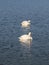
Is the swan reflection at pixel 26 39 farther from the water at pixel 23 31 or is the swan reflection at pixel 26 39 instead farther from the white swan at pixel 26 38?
the water at pixel 23 31

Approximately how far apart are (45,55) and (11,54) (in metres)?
2.71

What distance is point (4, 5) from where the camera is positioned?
A: 38406 millimetres

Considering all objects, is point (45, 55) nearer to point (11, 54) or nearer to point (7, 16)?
point (11, 54)

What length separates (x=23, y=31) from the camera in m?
29.1

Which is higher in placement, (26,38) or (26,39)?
(26,38)

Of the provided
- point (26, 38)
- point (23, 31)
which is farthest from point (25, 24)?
point (26, 38)

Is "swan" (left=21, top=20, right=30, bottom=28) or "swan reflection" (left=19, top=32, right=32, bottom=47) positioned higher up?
"swan" (left=21, top=20, right=30, bottom=28)

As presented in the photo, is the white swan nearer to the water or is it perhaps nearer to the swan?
the water

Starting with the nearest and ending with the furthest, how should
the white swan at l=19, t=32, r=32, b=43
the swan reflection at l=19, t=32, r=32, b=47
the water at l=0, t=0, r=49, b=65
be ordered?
the water at l=0, t=0, r=49, b=65 → the swan reflection at l=19, t=32, r=32, b=47 → the white swan at l=19, t=32, r=32, b=43

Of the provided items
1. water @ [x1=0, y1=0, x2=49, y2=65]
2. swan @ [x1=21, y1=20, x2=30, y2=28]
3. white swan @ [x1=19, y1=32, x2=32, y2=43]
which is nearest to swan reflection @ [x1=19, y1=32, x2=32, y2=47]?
white swan @ [x1=19, y1=32, x2=32, y2=43]

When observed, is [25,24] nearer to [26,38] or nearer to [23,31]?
[23,31]

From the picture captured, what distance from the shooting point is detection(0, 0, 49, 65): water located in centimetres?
2328

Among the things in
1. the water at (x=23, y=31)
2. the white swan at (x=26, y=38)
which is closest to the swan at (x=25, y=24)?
the water at (x=23, y=31)

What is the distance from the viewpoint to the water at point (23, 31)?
23.3 m
